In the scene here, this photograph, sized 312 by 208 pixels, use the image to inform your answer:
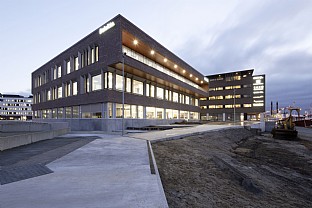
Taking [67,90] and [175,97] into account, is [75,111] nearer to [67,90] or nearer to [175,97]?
[67,90]

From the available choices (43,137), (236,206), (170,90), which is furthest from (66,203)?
(170,90)

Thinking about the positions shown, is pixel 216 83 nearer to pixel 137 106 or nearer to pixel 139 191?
pixel 137 106

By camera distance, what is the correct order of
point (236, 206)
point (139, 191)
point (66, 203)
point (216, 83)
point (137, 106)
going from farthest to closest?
point (216, 83) < point (137, 106) < point (236, 206) < point (139, 191) < point (66, 203)

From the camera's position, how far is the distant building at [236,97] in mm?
71938

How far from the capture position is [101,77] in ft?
85.1

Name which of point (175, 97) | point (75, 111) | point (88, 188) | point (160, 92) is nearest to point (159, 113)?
point (160, 92)

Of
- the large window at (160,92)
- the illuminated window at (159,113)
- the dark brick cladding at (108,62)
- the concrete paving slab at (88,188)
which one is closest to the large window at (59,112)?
the dark brick cladding at (108,62)

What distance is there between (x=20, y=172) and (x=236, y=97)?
262 ft

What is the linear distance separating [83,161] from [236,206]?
6.10 m

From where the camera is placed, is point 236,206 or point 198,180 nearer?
point 236,206

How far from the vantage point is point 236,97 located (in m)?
75.0

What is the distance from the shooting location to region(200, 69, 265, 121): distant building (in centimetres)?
7194

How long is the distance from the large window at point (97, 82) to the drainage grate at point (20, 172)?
20493 mm

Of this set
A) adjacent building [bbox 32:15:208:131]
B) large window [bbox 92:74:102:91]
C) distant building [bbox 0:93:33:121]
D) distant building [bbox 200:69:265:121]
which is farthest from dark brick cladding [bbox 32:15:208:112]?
distant building [bbox 0:93:33:121]
